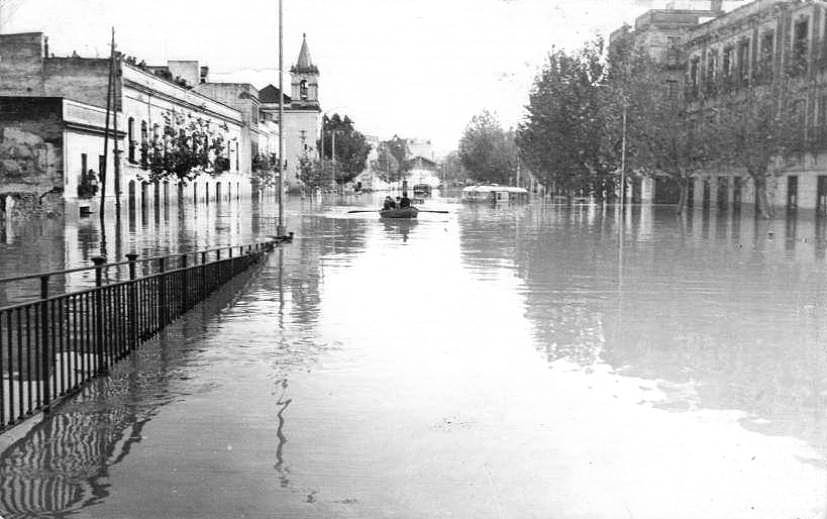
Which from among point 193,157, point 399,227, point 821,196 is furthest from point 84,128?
point 821,196

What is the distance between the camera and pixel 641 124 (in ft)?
174

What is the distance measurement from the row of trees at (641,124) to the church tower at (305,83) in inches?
1574

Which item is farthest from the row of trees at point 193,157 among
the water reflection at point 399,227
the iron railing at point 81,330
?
the iron railing at point 81,330

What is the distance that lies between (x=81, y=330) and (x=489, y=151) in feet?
375

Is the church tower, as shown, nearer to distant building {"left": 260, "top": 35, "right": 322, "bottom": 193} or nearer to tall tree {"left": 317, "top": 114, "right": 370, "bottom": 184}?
distant building {"left": 260, "top": 35, "right": 322, "bottom": 193}

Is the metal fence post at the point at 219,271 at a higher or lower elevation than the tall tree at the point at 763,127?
lower

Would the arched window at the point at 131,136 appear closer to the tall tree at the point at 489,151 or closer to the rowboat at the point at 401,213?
the rowboat at the point at 401,213

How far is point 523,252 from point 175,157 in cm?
3495

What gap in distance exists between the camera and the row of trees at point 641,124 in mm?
45875

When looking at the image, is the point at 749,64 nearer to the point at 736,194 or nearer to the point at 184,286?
the point at 736,194

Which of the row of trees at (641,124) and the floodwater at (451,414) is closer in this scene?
the floodwater at (451,414)

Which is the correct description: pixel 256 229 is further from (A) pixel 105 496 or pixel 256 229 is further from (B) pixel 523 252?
(A) pixel 105 496

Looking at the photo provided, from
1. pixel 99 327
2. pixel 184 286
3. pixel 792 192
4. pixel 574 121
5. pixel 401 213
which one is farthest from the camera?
pixel 574 121

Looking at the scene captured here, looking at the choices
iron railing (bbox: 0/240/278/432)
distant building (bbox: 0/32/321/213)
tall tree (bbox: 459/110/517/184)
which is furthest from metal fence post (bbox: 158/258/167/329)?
tall tree (bbox: 459/110/517/184)
